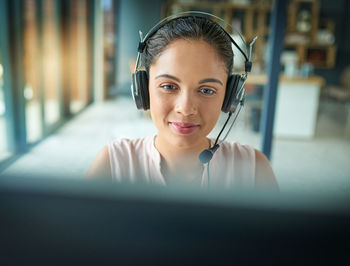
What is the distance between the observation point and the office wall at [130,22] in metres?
7.23

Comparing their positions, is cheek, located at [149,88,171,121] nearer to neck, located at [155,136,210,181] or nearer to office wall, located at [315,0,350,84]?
neck, located at [155,136,210,181]

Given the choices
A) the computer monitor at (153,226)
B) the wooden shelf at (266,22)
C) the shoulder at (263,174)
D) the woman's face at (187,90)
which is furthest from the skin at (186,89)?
the wooden shelf at (266,22)

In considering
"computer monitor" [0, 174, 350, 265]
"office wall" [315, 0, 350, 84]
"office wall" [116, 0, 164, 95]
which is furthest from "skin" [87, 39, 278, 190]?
"office wall" [315, 0, 350, 84]

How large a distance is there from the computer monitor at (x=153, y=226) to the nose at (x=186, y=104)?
1.65ft

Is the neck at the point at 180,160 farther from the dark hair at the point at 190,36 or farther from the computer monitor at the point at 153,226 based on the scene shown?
the computer monitor at the point at 153,226

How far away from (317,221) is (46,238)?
0.17m

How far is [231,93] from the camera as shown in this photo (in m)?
0.89

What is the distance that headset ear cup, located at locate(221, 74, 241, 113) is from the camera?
0.88m

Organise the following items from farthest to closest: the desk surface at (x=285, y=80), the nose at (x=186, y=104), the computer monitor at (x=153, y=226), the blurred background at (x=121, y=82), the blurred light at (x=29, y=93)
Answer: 1. the blurred light at (x=29, y=93)
2. the desk surface at (x=285, y=80)
3. the blurred background at (x=121, y=82)
4. the nose at (x=186, y=104)
5. the computer monitor at (x=153, y=226)

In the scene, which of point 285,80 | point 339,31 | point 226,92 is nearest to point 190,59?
point 226,92

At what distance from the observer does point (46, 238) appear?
0.24m

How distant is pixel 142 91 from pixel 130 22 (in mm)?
6798

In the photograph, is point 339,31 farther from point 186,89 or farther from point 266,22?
point 186,89

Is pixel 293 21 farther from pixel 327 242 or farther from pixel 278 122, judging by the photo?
pixel 327 242
